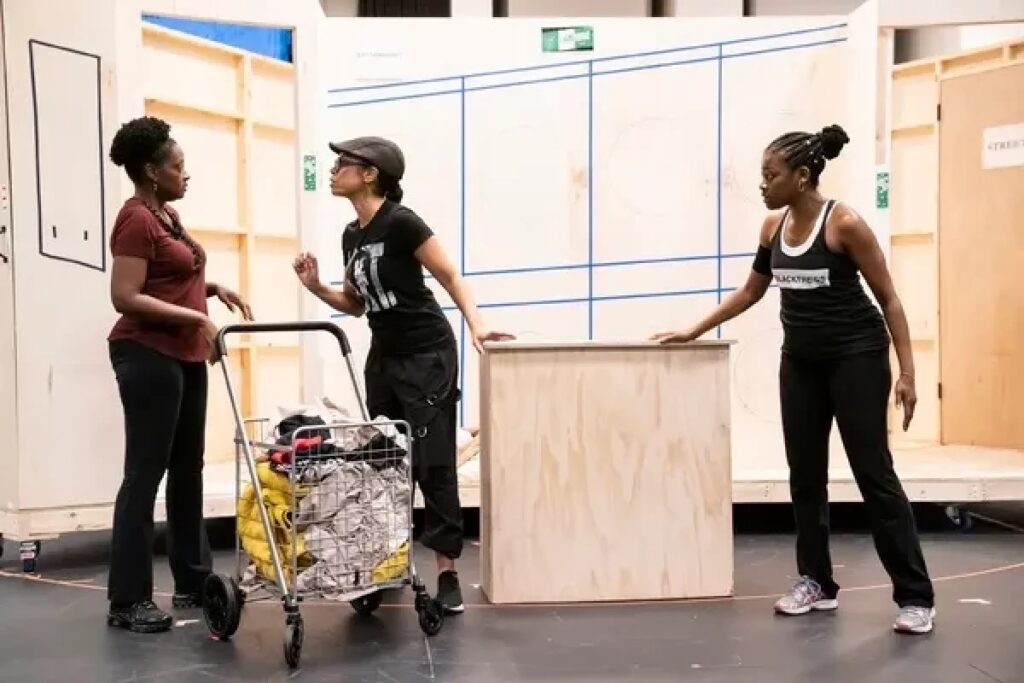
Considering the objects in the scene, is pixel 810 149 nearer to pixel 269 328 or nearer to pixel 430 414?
pixel 430 414

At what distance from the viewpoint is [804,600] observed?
341 centimetres

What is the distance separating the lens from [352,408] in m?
4.90

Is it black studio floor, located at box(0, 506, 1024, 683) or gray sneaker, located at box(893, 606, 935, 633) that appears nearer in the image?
black studio floor, located at box(0, 506, 1024, 683)

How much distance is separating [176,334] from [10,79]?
1.41 m

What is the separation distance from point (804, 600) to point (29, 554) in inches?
108

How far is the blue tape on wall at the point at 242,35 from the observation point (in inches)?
227

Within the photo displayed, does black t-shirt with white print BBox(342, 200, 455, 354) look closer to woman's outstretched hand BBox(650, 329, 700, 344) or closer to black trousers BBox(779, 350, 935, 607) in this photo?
woman's outstretched hand BBox(650, 329, 700, 344)

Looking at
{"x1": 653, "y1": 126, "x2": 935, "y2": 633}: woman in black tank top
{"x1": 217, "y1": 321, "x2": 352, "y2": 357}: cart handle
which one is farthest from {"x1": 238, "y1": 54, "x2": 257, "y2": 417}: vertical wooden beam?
{"x1": 653, "y1": 126, "x2": 935, "y2": 633}: woman in black tank top

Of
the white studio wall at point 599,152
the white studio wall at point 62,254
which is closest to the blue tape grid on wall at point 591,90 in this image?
the white studio wall at point 599,152

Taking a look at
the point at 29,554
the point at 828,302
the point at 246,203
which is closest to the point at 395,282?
the point at 828,302

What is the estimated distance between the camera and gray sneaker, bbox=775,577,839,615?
340cm

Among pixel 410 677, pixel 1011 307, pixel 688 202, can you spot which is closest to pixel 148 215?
pixel 410 677

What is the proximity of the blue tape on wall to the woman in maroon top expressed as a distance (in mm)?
2514

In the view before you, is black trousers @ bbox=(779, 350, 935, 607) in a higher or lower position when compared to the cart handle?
lower
